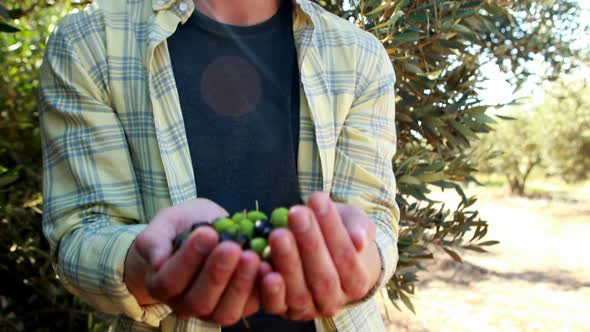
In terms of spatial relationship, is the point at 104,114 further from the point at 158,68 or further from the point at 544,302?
the point at 544,302

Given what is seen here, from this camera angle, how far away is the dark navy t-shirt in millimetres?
1427

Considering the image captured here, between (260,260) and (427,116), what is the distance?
71.9 inches

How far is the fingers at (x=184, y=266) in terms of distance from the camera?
93 centimetres

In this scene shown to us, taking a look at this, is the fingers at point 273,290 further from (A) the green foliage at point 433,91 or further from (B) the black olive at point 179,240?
(A) the green foliage at point 433,91

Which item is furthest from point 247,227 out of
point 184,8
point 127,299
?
point 184,8

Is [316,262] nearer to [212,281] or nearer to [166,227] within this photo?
[212,281]

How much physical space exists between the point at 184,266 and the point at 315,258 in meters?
0.20

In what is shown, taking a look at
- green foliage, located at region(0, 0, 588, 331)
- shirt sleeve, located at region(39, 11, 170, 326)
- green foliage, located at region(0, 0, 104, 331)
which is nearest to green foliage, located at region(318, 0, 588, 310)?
green foliage, located at region(0, 0, 588, 331)

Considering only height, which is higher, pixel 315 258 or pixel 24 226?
pixel 315 258

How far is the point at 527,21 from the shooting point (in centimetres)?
303

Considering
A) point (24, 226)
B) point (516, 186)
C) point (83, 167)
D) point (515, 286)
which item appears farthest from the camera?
point (516, 186)

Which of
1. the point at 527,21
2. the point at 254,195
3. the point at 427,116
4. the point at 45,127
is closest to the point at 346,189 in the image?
the point at 254,195

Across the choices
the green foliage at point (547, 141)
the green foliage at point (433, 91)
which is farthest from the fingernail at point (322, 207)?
the green foliage at point (547, 141)

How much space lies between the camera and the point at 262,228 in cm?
106
